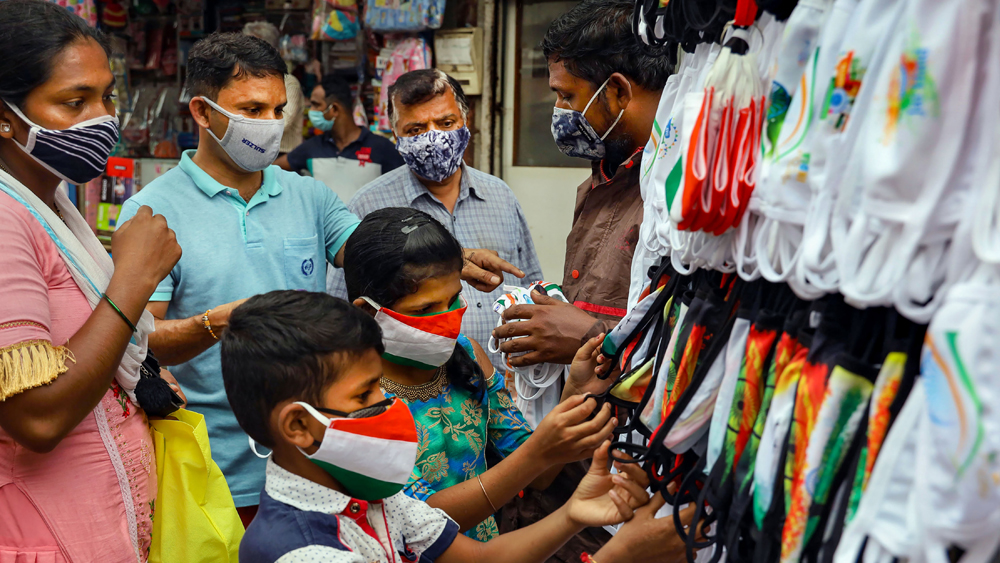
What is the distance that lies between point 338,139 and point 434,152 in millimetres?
2324

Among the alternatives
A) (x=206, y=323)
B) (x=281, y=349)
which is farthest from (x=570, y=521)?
(x=206, y=323)

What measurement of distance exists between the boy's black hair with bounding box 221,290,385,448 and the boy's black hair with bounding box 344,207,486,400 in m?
0.43

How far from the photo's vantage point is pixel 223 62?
253 centimetres

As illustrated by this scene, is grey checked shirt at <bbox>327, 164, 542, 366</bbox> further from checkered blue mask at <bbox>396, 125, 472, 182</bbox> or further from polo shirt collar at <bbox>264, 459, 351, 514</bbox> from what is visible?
polo shirt collar at <bbox>264, 459, 351, 514</bbox>

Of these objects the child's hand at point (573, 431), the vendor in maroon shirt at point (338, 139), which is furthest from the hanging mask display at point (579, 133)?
the vendor in maroon shirt at point (338, 139)

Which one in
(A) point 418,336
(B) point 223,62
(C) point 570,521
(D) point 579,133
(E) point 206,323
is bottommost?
(C) point 570,521

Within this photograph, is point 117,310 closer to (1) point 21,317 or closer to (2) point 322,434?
(1) point 21,317

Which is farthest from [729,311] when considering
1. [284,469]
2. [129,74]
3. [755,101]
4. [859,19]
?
[129,74]

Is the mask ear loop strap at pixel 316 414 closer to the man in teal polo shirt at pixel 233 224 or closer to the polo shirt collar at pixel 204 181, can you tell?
the man in teal polo shirt at pixel 233 224

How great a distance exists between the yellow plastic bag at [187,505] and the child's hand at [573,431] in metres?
0.81

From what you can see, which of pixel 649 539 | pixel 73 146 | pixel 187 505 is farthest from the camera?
pixel 187 505

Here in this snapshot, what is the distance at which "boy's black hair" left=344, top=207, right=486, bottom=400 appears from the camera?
183cm

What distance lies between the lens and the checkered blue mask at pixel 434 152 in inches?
128

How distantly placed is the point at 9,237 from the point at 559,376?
1.35m
